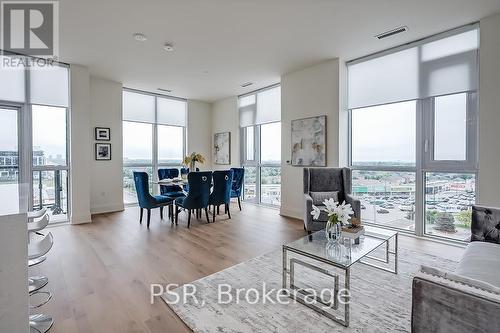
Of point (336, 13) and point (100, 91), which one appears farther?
point (100, 91)

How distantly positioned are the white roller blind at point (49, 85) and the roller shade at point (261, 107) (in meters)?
3.90

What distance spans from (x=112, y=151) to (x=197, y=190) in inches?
108

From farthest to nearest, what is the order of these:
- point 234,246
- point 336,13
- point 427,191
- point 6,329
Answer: point 427,191 → point 234,246 → point 336,13 → point 6,329

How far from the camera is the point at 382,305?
2.02m

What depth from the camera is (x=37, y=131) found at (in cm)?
445

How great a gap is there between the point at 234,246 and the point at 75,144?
369 cm

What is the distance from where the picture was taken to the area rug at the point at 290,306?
1785 millimetres

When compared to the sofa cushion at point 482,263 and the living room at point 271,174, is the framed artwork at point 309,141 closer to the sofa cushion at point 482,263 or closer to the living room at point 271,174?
the living room at point 271,174

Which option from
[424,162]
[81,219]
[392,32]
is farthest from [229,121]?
[424,162]

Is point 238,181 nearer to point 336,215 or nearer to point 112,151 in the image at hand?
point 112,151

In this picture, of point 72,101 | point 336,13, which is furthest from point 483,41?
point 72,101

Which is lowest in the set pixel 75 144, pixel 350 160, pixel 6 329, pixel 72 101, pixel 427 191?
pixel 6 329

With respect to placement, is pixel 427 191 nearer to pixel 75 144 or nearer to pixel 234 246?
pixel 234 246

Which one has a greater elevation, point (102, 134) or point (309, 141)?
point (102, 134)
